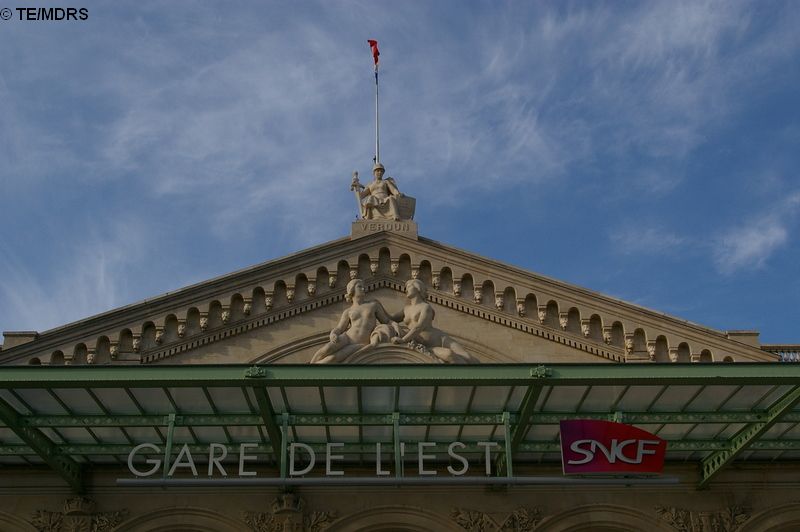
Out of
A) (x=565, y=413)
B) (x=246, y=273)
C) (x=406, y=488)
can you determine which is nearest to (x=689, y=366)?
(x=565, y=413)

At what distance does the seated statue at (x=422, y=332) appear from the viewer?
28.1 metres

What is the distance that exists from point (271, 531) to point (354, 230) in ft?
29.2

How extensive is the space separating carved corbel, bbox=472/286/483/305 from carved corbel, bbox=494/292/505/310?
40cm

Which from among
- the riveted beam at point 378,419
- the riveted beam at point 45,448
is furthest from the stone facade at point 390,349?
the riveted beam at point 378,419

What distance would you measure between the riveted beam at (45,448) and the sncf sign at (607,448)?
11.3 metres

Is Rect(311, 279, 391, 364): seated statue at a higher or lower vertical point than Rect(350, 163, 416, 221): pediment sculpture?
lower

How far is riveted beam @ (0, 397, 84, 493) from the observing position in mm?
23000

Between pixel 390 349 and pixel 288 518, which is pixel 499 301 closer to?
pixel 390 349

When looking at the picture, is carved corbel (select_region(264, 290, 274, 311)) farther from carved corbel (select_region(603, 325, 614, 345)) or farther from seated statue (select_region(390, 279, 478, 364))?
carved corbel (select_region(603, 325, 614, 345))

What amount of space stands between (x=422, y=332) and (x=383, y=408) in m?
4.45

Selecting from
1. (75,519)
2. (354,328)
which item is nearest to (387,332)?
(354,328)

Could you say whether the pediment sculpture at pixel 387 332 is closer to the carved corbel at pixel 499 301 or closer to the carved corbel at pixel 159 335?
the carved corbel at pixel 499 301

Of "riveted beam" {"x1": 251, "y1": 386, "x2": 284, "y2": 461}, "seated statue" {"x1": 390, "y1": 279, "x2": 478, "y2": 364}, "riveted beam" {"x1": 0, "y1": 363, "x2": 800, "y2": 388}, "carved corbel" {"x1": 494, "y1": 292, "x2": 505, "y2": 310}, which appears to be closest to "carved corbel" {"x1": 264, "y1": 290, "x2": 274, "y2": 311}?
"seated statue" {"x1": 390, "y1": 279, "x2": 478, "y2": 364}

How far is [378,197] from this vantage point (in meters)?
31.8
